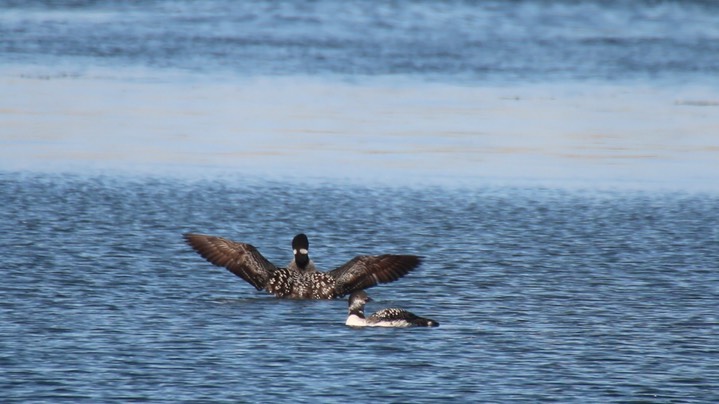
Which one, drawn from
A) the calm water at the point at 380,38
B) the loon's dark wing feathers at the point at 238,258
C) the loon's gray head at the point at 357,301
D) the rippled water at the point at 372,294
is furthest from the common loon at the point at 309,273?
the calm water at the point at 380,38

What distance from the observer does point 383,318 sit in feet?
43.1

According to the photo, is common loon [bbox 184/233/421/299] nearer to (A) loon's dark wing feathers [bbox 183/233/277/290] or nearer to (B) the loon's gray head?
(A) loon's dark wing feathers [bbox 183/233/277/290]

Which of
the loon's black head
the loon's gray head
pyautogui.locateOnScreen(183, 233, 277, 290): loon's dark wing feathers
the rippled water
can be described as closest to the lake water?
the rippled water

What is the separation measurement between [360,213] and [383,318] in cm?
781

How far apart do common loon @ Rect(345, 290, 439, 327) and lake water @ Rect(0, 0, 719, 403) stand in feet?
0.43

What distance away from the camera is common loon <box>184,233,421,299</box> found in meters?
14.9

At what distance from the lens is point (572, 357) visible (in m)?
12.1

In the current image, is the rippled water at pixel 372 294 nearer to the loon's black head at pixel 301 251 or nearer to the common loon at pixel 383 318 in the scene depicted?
the common loon at pixel 383 318

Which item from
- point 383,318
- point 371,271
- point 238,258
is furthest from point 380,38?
point 383,318

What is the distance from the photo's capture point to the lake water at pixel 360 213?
1155 centimetres

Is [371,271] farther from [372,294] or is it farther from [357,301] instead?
[357,301]

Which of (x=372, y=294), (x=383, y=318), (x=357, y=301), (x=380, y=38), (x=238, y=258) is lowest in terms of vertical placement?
(x=372, y=294)

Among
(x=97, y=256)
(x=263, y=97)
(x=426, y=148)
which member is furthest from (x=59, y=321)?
(x=263, y=97)

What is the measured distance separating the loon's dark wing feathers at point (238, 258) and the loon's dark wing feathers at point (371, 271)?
0.79 meters
